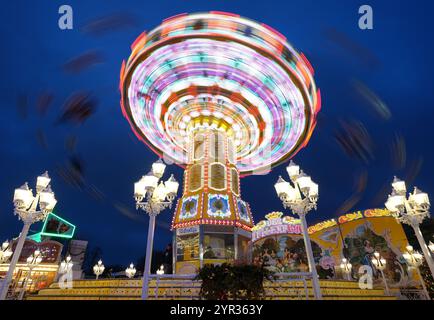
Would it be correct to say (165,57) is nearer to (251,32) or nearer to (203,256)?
(251,32)

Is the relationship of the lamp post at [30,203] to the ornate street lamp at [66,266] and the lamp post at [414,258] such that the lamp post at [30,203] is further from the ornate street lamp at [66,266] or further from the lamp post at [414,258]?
the lamp post at [414,258]

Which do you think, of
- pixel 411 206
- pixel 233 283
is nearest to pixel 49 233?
pixel 233 283

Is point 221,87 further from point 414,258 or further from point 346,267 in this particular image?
point 346,267

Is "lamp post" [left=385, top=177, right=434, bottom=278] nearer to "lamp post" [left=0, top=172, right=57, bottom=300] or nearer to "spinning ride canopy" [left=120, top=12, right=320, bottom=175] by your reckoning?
"spinning ride canopy" [left=120, top=12, right=320, bottom=175]

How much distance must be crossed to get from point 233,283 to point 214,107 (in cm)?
1657

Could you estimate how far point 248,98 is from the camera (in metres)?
20.1

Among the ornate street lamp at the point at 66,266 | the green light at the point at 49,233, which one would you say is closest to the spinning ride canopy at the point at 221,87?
the ornate street lamp at the point at 66,266

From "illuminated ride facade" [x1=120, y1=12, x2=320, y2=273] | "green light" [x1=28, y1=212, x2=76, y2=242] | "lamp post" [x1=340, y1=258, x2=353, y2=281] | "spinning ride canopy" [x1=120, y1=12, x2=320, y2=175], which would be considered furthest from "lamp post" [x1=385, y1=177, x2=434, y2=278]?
"green light" [x1=28, y1=212, x2=76, y2=242]

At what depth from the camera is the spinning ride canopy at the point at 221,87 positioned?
51.5 ft

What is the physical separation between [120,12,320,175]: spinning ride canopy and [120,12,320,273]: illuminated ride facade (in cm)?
6

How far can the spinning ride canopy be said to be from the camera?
1571 cm

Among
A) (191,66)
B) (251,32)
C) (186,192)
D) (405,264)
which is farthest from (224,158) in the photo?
(405,264)

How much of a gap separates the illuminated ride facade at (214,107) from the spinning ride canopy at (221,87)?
62 millimetres
